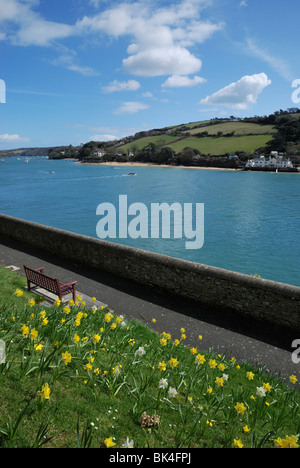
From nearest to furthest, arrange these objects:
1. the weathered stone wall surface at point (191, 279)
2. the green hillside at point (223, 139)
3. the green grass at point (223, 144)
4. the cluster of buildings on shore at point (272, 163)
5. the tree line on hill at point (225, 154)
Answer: the weathered stone wall surface at point (191, 279) → the cluster of buildings on shore at point (272, 163) → the tree line on hill at point (225, 154) → the green grass at point (223, 144) → the green hillside at point (223, 139)

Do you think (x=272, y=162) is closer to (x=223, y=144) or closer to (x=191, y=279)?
(x=223, y=144)

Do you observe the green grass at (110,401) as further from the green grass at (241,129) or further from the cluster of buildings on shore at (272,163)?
the green grass at (241,129)

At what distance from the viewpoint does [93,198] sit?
63094 millimetres

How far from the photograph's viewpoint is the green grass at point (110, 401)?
3.02 meters

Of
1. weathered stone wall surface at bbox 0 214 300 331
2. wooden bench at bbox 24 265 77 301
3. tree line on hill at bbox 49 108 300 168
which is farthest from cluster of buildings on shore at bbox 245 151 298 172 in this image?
wooden bench at bbox 24 265 77 301

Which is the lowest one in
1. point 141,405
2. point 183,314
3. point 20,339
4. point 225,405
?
point 183,314

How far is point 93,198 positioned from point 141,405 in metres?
61.5

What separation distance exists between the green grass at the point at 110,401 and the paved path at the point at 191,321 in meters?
1.90

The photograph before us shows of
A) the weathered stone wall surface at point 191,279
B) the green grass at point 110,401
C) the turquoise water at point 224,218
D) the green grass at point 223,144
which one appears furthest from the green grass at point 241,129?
the green grass at point 110,401

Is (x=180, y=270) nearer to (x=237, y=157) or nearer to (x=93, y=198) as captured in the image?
(x=93, y=198)

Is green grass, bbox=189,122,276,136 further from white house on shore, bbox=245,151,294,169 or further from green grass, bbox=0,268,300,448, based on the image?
green grass, bbox=0,268,300,448

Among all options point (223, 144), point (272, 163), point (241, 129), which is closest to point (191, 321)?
point (272, 163)
